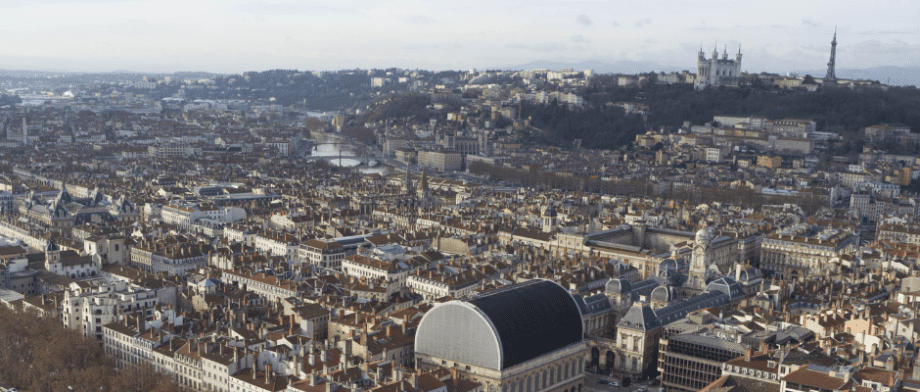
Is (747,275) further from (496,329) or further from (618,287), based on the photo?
(496,329)

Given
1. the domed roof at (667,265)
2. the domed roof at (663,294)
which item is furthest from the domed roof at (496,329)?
the domed roof at (667,265)

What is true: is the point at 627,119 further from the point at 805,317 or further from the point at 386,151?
the point at 805,317

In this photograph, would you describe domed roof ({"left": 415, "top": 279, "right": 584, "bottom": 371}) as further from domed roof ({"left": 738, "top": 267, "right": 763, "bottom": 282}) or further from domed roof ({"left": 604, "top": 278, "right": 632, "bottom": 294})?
domed roof ({"left": 738, "top": 267, "right": 763, "bottom": 282})

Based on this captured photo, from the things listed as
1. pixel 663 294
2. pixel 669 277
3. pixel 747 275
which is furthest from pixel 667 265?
pixel 663 294

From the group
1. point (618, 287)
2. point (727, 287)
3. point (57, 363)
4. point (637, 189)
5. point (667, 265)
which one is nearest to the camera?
point (57, 363)

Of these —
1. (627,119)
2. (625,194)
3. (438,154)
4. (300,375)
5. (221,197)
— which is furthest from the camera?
(627,119)

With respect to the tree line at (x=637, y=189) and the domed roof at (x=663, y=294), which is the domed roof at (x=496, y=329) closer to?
the domed roof at (x=663, y=294)

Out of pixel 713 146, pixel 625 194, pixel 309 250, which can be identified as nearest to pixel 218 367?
pixel 309 250
